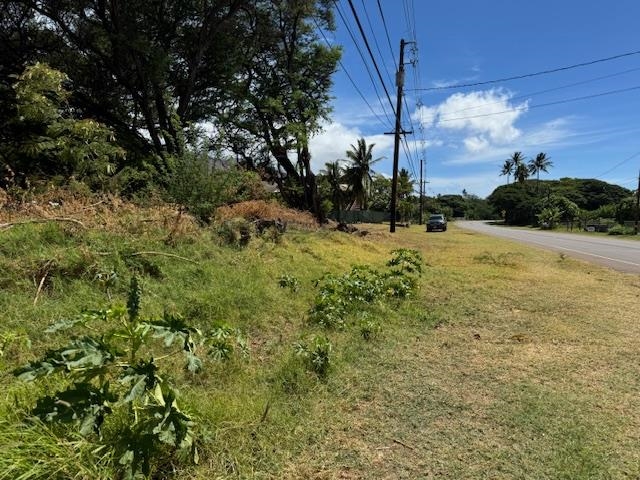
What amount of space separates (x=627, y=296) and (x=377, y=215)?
187 ft

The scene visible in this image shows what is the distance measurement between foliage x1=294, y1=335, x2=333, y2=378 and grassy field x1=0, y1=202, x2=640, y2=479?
3.9 inches

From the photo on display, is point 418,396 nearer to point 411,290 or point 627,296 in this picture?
point 411,290

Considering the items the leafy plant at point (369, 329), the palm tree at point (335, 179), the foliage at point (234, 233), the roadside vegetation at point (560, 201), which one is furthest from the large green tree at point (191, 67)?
the roadside vegetation at point (560, 201)

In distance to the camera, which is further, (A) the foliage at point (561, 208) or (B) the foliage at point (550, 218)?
(A) the foliage at point (561, 208)

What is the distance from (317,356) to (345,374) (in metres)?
0.34

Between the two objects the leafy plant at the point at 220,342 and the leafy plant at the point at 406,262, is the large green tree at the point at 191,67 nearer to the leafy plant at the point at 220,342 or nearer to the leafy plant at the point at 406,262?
the leafy plant at the point at 406,262

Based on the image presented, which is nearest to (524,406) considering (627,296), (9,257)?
(9,257)

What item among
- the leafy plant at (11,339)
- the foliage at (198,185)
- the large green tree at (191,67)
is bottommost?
the leafy plant at (11,339)

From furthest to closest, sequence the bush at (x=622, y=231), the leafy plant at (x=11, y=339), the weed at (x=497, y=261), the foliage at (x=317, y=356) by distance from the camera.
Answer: the bush at (x=622, y=231)
the weed at (x=497, y=261)
the foliage at (x=317, y=356)
the leafy plant at (x=11, y=339)

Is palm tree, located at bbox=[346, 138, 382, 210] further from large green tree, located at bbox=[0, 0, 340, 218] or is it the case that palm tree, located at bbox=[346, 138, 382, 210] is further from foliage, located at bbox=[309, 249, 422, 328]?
foliage, located at bbox=[309, 249, 422, 328]

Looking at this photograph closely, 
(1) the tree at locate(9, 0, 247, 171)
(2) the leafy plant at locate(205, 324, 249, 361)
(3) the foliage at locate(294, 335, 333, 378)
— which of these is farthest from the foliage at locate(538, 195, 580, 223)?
(2) the leafy plant at locate(205, 324, 249, 361)

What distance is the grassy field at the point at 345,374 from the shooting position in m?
2.93

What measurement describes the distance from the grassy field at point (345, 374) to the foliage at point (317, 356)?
98 millimetres

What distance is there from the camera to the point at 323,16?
22.6 m
